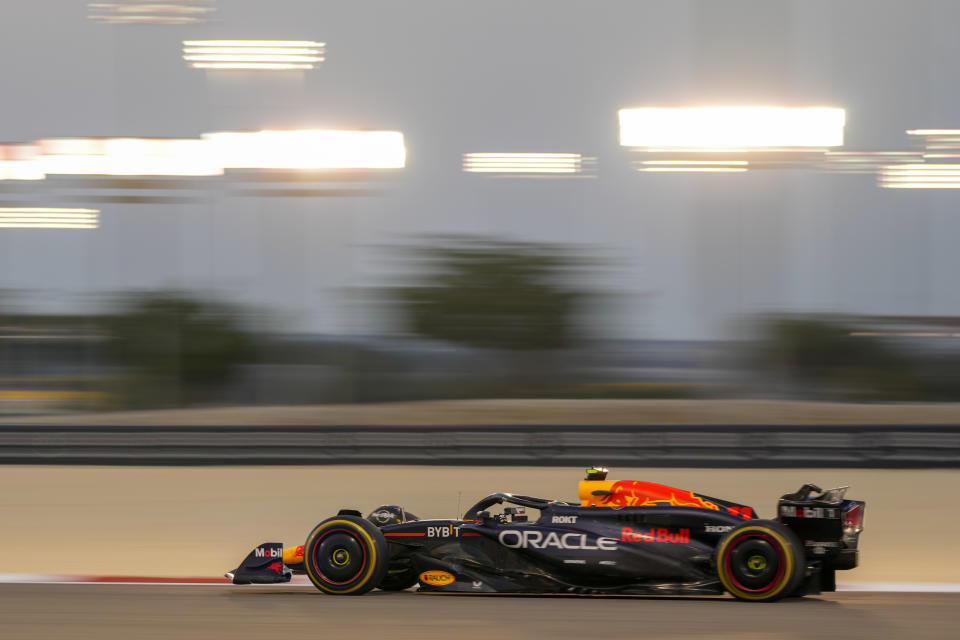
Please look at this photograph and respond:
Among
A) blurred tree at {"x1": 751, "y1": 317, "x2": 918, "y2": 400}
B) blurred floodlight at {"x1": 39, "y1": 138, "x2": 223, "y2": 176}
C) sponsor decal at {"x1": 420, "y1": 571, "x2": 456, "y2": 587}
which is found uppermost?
blurred floodlight at {"x1": 39, "y1": 138, "x2": 223, "y2": 176}

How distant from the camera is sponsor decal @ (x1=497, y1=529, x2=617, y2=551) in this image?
214 inches

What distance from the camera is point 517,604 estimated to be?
5.47 meters

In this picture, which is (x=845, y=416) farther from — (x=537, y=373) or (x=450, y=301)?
(x=450, y=301)

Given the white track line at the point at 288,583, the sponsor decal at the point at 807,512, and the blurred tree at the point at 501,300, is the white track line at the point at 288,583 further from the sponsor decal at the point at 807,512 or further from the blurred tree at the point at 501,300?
the blurred tree at the point at 501,300

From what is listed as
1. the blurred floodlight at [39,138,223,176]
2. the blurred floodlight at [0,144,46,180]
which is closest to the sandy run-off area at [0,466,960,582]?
the blurred floodlight at [39,138,223,176]

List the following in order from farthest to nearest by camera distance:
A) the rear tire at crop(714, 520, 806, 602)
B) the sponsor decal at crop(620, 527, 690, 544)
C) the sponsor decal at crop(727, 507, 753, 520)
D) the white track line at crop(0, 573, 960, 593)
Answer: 1. the white track line at crop(0, 573, 960, 593)
2. the sponsor decal at crop(727, 507, 753, 520)
3. the sponsor decal at crop(620, 527, 690, 544)
4. the rear tire at crop(714, 520, 806, 602)

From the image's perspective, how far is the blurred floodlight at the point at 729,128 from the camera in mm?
17438

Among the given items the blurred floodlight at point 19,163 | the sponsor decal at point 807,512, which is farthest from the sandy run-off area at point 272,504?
the blurred floodlight at point 19,163

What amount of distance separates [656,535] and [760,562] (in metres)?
0.52

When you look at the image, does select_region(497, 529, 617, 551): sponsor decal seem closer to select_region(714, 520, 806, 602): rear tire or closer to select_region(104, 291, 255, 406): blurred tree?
select_region(714, 520, 806, 602): rear tire

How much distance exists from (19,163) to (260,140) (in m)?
4.35

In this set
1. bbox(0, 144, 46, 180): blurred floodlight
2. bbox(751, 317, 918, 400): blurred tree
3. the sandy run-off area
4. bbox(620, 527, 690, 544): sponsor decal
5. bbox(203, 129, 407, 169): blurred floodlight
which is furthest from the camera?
bbox(0, 144, 46, 180): blurred floodlight

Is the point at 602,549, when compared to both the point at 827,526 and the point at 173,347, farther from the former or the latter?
the point at 173,347

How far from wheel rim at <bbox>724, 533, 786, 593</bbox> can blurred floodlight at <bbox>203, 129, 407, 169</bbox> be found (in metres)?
13.9
